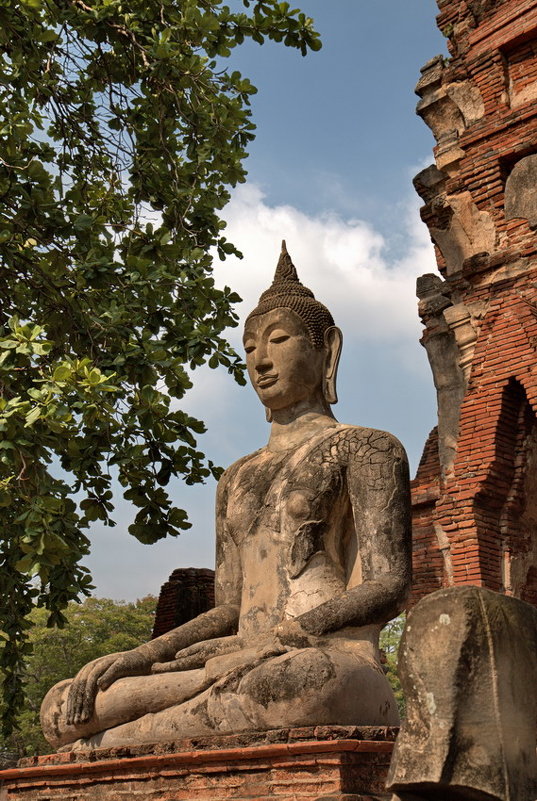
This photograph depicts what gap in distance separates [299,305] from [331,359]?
14.5 inches

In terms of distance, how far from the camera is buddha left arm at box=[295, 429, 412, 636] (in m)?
4.35

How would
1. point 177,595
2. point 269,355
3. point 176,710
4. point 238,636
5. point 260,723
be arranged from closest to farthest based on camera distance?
point 260,723 → point 176,710 → point 238,636 → point 269,355 → point 177,595

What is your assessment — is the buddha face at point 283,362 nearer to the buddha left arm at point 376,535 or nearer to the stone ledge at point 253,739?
the buddha left arm at point 376,535

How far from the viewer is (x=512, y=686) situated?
96.3 inches

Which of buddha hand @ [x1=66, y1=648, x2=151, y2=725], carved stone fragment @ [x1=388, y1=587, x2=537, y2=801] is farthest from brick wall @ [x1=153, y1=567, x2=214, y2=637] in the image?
carved stone fragment @ [x1=388, y1=587, x2=537, y2=801]

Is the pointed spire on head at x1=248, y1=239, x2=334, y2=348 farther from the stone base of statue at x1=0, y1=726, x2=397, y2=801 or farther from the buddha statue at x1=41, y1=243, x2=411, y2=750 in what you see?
the stone base of statue at x1=0, y1=726, x2=397, y2=801

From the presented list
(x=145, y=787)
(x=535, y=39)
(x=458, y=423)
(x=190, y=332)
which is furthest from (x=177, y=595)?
(x=145, y=787)

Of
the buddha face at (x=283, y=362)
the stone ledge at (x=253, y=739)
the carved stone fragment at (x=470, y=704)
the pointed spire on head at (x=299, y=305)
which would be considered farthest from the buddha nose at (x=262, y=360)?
the carved stone fragment at (x=470, y=704)

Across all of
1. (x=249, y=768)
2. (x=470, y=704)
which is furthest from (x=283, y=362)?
(x=470, y=704)

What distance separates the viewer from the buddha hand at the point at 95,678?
181 inches

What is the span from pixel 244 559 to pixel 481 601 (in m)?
2.72

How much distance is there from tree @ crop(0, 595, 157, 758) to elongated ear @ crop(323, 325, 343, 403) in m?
18.3

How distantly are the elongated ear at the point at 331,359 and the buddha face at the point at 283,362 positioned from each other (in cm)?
4

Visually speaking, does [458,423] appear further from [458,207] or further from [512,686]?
[512,686]
